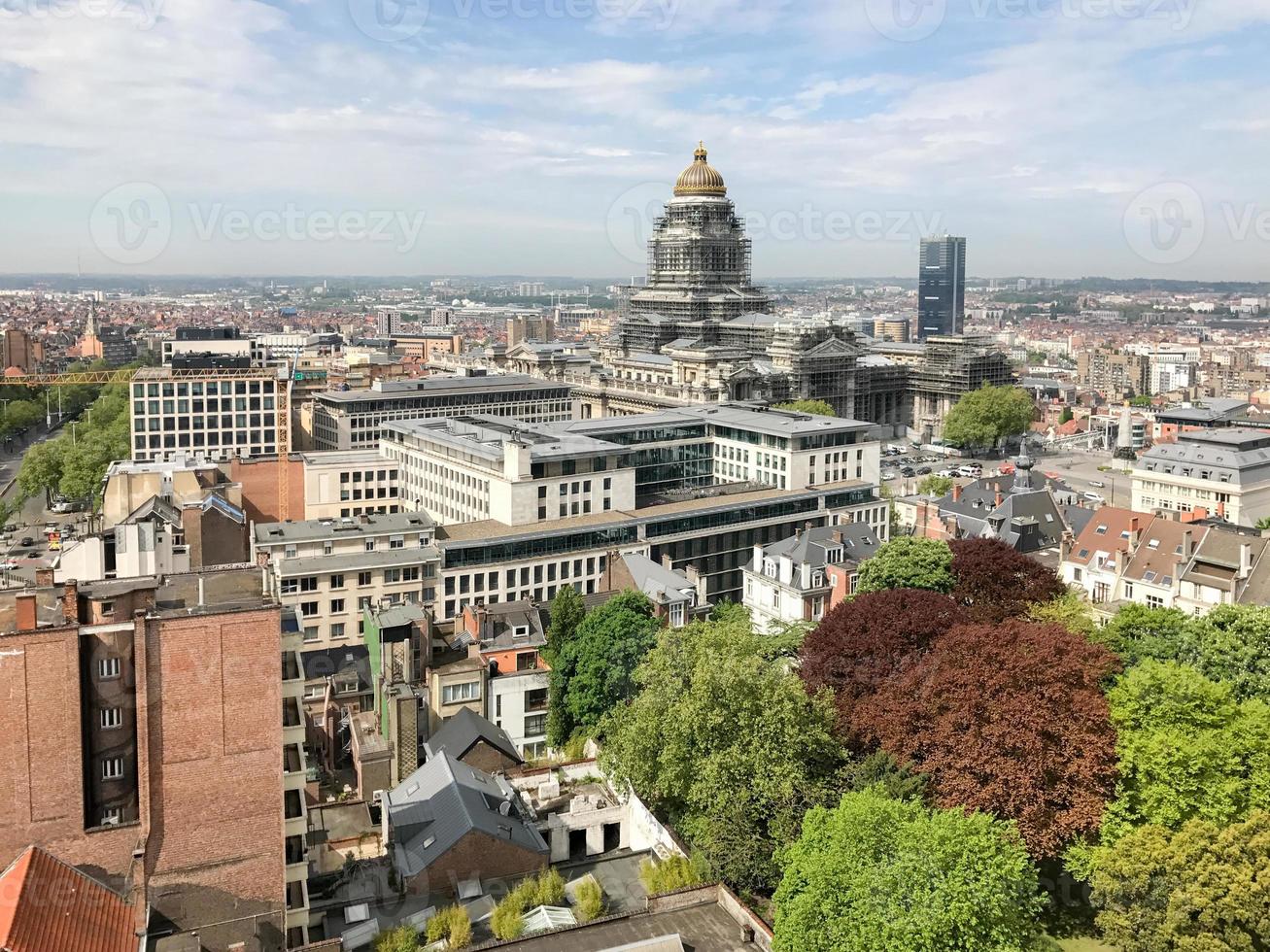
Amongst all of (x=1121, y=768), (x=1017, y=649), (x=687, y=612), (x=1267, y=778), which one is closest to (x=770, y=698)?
(x=1017, y=649)

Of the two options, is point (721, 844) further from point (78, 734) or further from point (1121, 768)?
point (78, 734)

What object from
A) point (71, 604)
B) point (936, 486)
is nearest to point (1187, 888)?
point (71, 604)

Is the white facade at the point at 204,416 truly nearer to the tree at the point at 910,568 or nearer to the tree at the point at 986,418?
the tree at the point at 910,568

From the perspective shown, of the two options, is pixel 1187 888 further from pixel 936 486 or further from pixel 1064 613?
pixel 936 486

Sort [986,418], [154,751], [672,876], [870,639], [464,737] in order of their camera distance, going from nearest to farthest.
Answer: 1. [154,751]
2. [672,876]
3. [464,737]
4. [870,639]
5. [986,418]

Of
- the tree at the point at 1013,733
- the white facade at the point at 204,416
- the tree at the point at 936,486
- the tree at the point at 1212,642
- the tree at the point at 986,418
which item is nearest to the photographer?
the tree at the point at 1013,733

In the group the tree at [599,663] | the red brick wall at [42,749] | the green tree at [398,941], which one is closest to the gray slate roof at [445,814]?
the green tree at [398,941]

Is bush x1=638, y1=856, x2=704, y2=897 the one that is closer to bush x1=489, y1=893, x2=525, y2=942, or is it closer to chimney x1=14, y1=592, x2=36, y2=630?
bush x1=489, y1=893, x2=525, y2=942
